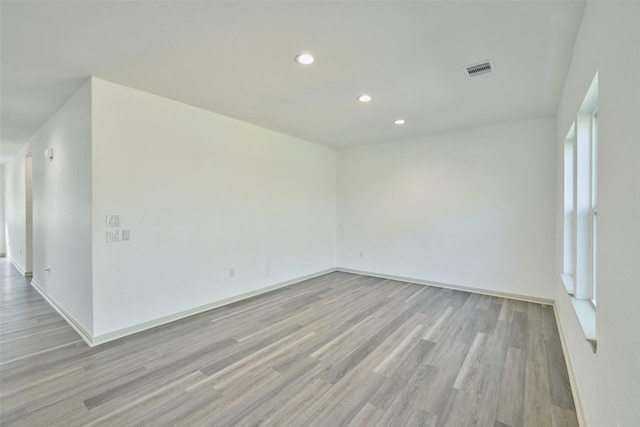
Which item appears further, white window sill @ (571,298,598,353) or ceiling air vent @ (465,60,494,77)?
ceiling air vent @ (465,60,494,77)

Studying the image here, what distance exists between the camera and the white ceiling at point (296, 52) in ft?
6.06

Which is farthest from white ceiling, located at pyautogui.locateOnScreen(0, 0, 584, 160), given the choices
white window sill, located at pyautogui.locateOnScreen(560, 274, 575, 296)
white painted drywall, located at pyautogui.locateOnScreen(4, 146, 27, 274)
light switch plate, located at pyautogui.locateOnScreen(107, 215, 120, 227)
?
white painted drywall, located at pyautogui.locateOnScreen(4, 146, 27, 274)

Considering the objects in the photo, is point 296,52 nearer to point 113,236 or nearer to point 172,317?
point 113,236

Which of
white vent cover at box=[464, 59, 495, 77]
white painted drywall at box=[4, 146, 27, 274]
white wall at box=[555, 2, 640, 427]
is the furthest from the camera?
white painted drywall at box=[4, 146, 27, 274]

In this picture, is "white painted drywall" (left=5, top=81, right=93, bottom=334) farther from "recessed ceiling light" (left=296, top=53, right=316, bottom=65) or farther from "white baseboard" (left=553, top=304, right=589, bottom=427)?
"white baseboard" (left=553, top=304, right=589, bottom=427)

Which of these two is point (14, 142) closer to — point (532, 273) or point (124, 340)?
point (124, 340)

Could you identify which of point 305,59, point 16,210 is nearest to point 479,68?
point 305,59

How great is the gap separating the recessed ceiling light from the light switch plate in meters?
2.42

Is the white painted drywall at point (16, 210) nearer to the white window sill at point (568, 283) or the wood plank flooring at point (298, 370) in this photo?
the wood plank flooring at point (298, 370)

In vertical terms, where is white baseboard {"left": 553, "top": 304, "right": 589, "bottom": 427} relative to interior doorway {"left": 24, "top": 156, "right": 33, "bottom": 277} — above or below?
below

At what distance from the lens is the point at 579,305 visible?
2012 mm

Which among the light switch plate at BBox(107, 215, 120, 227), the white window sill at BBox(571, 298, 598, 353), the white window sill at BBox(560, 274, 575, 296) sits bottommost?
the white window sill at BBox(571, 298, 598, 353)

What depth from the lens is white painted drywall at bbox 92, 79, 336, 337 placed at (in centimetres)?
293

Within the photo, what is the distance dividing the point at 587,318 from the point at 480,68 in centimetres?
212
